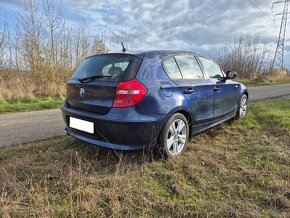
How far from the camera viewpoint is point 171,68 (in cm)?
386

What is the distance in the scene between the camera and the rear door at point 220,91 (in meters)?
4.73

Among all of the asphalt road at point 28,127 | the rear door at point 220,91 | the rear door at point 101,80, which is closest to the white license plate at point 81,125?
the rear door at point 101,80

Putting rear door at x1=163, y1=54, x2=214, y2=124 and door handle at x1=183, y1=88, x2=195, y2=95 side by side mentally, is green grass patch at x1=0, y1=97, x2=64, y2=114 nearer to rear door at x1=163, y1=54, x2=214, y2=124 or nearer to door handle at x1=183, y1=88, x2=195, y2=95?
rear door at x1=163, y1=54, x2=214, y2=124

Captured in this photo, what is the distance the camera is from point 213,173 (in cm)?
332

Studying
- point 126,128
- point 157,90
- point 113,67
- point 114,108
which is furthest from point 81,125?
point 157,90

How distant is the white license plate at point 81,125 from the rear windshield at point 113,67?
62 cm

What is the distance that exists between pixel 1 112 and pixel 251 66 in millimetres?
27035

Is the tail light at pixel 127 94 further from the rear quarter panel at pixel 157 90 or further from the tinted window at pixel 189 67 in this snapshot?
the tinted window at pixel 189 67

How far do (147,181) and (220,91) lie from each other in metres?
2.54

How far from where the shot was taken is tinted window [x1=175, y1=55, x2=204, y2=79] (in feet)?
13.4

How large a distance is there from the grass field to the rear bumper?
24 centimetres

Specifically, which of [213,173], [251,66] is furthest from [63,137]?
[251,66]

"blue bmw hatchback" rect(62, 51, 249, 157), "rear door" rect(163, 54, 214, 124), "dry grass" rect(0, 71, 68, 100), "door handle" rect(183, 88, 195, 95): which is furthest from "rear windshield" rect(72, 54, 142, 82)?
"dry grass" rect(0, 71, 68, 100)

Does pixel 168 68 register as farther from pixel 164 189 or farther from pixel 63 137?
pixel 63 137
